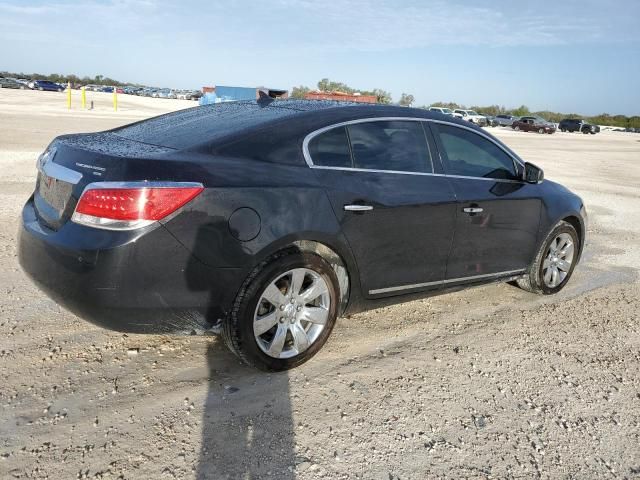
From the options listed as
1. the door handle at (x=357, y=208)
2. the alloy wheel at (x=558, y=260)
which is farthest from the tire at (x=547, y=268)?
the door handle at (x=357, y=208)

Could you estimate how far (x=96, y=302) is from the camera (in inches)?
109

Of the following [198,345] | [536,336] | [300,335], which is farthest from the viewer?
[536,336]

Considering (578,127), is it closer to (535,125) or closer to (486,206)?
(535,125)

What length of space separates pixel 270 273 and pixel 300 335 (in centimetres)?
53

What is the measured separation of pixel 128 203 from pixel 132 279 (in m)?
0.39

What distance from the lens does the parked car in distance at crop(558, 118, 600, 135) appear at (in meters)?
59.0

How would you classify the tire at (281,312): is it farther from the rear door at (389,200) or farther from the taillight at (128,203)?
the taillight at (128,203)

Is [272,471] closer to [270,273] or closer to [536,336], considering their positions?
[270,273]

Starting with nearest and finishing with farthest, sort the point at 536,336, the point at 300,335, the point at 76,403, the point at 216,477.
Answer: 1. the point at 216,477
2. the point at 76,403
3. the point at 300,335
4. the point at 536,336

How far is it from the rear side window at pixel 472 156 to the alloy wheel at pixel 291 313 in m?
1.49

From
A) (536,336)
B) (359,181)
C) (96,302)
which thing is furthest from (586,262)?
(96,302)

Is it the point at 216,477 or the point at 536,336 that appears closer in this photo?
the point at 216,477

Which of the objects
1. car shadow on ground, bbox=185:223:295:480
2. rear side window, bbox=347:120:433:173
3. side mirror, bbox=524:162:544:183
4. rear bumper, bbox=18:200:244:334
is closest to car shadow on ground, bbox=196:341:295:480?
car shadow on ground, bbox=185:223:295:480

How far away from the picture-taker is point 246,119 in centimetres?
354
